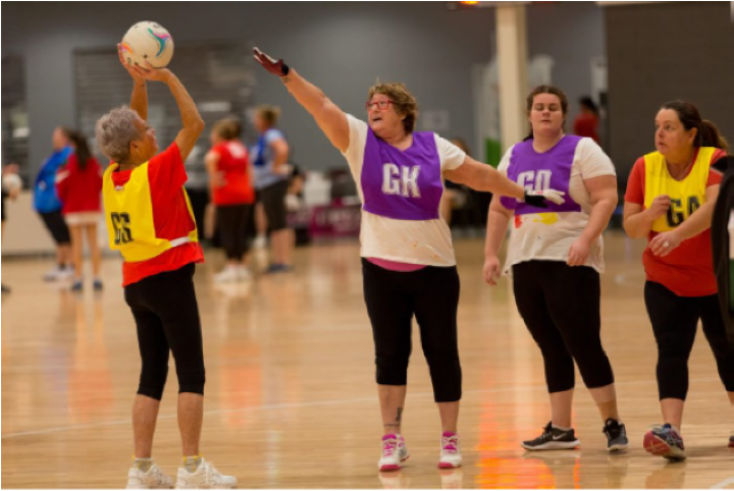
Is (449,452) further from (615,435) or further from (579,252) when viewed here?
(579,252)

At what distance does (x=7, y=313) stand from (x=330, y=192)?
29.8ft

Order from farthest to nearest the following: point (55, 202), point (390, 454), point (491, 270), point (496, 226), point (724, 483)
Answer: point (55, 202), point (496, 226), point (491, 270), point (390, 454), point (724, 483)

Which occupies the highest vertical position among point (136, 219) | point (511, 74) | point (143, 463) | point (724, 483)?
point (511, 74)

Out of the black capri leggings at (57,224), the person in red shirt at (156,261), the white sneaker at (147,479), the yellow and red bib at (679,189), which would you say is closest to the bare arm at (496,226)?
the yellow and red bib at (679,189)

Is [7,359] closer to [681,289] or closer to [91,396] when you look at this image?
[91,396]

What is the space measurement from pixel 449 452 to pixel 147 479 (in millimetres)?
1140

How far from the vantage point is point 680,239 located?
4.08 meters

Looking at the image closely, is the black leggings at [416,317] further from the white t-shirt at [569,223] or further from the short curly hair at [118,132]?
the short curly hair at [118,132]

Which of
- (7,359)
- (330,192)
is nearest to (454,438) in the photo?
(7,359)

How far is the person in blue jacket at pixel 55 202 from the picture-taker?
11.7 meters

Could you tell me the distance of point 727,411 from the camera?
4.99m

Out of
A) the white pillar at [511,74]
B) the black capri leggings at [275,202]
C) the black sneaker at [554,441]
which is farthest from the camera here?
the black capri leggings at [275,202]

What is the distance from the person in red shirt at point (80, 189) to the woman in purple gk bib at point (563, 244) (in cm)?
752

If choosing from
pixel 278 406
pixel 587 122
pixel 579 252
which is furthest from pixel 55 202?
pixel 579 252
